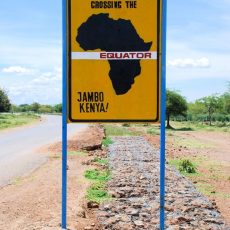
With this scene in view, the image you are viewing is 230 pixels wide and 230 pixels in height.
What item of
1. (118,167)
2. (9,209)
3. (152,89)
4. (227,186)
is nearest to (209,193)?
(227,186)

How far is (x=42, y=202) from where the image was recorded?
9594 mm

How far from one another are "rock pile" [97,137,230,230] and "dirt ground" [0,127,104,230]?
17.3 inches

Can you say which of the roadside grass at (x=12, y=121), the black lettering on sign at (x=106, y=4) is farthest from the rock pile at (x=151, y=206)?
the roadside grass at (x=12, y=121)

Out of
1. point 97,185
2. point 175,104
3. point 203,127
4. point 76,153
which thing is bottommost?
point 203,127

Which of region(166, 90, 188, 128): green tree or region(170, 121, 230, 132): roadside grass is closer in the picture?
region(170, 121, 230, 132): roadside grass

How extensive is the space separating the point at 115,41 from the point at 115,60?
0.21 metres

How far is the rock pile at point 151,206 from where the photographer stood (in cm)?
800

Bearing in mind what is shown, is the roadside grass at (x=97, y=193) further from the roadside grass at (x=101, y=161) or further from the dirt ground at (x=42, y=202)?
the roadside grass at (x=101, y=161)

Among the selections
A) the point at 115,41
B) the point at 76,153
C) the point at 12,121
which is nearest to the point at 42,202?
the point at 115,41

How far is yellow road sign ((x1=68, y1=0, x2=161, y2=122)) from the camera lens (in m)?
5.92

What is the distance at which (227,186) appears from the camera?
13.8 m

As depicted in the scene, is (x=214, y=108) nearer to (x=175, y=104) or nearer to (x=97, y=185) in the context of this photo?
(x=175, y=104)

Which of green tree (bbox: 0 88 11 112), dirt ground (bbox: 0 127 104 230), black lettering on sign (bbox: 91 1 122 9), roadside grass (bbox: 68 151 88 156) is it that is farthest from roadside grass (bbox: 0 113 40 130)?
black lettering on sign (bbox: 91 1 122 9)

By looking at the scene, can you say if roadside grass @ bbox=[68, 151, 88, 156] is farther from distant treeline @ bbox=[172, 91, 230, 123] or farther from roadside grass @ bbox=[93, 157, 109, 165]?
distant treeline @ bbox=[172, 91, 230, 123]
